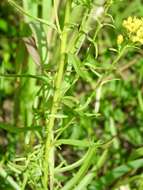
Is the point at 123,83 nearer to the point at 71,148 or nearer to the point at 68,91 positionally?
the point at 71,148

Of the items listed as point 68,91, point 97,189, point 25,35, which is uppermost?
point 25,35

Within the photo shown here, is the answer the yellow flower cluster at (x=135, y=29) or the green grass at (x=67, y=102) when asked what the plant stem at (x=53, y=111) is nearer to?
the green grass at (x=67, y=102)

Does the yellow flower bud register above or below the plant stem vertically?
above

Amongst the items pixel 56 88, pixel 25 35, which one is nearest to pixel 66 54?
pixel 56 88

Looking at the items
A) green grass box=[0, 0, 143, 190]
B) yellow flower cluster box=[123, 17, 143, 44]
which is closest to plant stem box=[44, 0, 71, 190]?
green grass box=[0, 0, 143, 190]

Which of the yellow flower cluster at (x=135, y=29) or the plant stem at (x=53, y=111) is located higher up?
the yellow flower cluster at (x=135, y=29)

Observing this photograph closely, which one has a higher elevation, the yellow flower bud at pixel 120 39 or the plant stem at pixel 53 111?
the yellow flower bud at pixel 120 39

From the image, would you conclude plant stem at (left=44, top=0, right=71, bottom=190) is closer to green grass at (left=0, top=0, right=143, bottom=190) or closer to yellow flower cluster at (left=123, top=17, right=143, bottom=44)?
green grass at (left=0, top=0, right=143, bottom=190)

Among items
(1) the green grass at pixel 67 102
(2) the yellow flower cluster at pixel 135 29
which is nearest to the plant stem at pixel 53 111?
(1) the green grass at pixel 67 102
